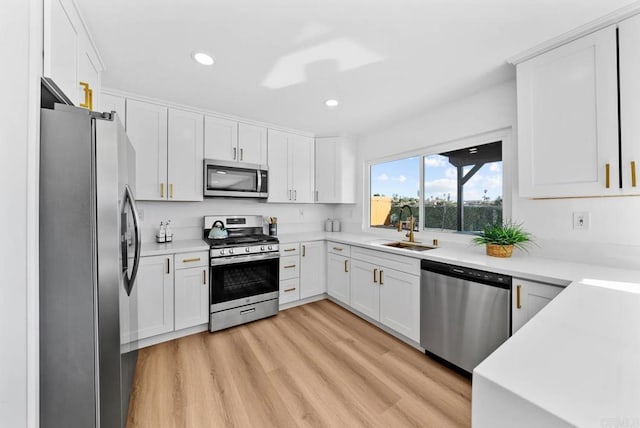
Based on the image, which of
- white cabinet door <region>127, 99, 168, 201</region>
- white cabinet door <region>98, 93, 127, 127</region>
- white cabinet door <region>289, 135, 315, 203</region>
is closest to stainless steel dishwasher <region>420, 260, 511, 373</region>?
white cabinet door <region>289, 135, 315, 203</region>

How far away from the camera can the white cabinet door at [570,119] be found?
56.1 inches

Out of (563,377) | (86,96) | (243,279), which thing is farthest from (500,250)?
(86,96)

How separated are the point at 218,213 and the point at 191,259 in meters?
0.87

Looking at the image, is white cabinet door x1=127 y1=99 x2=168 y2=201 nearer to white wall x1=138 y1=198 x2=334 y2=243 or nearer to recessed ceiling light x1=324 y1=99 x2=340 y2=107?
white wall x1=138 y1=198 x2=334 y2=243

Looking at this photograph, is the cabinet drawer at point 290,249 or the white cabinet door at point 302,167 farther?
the white cabinet door at point 302,167

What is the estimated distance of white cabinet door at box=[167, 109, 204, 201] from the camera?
260 centimetres

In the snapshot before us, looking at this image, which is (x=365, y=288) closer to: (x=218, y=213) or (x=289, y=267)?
(x=289, y=267)

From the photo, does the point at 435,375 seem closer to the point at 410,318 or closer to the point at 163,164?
the point at 410,318

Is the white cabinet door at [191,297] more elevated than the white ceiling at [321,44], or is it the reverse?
the white ceiling at [321,44]

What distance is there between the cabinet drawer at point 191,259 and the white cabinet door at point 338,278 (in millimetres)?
1526

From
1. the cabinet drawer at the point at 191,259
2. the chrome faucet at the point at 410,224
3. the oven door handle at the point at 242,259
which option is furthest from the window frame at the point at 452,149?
the cabinet drawer at the point at 191,259

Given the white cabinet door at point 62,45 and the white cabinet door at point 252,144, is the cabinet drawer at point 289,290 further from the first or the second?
the white cabinet door at point 62,45

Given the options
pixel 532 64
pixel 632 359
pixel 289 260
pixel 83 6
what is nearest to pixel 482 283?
pixel 632 359

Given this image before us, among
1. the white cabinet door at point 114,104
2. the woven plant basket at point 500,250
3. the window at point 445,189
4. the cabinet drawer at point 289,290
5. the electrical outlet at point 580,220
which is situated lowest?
the cabinet drawer at point 289,290
